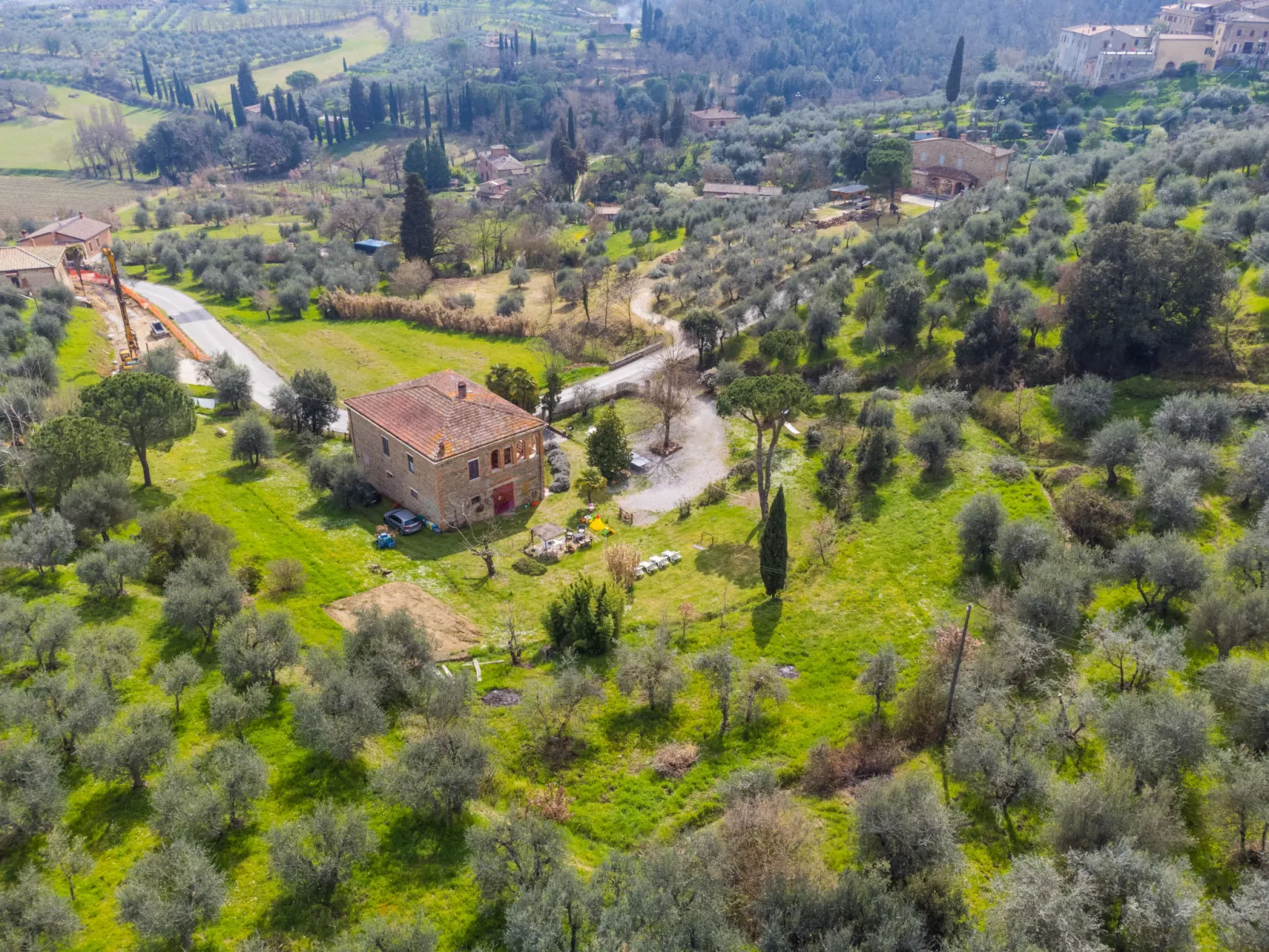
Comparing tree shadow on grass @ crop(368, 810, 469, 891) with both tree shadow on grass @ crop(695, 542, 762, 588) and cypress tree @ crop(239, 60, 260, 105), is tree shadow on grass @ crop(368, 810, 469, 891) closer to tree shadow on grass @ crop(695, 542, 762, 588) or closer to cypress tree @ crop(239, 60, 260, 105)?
tree shadow on grass @ crop(695, 542, 762, 588)

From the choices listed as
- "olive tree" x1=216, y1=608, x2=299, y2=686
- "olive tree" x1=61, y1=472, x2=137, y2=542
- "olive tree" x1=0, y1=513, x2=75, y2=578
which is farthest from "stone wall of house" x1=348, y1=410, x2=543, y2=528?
"olive tree" x1=0, y1=513, x2=75, y2=578

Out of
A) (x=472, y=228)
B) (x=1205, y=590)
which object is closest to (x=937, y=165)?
(x=472, y=228)

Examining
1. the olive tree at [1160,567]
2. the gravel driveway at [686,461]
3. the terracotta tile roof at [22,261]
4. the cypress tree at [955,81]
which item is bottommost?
the gravel driveway at [686,461]

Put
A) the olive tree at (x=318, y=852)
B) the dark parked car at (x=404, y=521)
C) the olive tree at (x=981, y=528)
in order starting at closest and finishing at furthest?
1. the olive tree at (x=318, y=852)
2. the olive tree at (x=981, y=528)
3. the dark parked car at (x=404, y=521)

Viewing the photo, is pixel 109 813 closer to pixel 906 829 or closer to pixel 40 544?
pixel 40 544

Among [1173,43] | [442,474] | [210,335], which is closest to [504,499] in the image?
[442,474]

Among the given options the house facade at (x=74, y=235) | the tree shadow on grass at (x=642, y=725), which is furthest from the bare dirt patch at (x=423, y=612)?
the house facade at (x=74, y=235)

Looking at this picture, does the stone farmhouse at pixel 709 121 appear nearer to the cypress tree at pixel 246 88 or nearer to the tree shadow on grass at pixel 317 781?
the cypress tree at pixel 246 88
